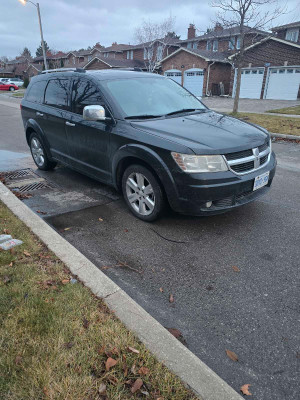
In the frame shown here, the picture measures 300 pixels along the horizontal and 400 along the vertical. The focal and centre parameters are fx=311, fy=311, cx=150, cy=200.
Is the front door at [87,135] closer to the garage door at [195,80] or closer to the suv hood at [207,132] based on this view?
the suv hood at [207,132]

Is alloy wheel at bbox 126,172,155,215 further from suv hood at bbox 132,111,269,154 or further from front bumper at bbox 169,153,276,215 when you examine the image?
suv hood at bbox 132,111,269,154

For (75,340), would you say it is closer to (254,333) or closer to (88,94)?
(254,333)

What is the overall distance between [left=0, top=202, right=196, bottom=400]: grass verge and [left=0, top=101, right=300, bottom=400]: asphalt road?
0.45 meters

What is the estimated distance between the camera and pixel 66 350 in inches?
79.8

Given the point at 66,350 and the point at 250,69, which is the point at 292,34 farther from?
the point at 66,350

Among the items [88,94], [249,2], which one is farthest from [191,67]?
[88,94]

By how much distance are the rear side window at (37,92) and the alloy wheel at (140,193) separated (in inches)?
117

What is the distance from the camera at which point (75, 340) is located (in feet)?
6.91

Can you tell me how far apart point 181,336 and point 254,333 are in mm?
556

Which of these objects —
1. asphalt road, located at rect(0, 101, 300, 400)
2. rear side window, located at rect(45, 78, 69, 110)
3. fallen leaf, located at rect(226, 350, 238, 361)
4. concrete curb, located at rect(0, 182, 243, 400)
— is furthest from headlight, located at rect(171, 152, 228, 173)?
rear side window, located at rect(45, 78, 69, 110)

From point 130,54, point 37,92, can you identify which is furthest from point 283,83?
point 130,54

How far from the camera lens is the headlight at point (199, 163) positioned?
3.33m

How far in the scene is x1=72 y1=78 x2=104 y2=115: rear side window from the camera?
4.44 m

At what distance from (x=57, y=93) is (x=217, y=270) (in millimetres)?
4093
